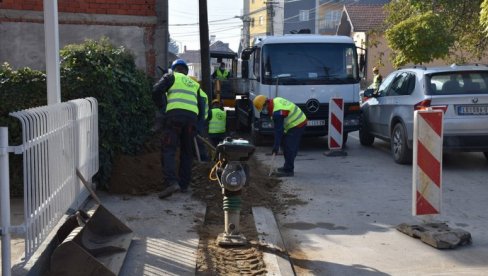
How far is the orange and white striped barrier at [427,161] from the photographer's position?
6.57 meters

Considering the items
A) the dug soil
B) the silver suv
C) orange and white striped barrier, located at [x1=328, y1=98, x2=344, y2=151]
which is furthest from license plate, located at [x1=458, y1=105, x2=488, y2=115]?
the dug soil

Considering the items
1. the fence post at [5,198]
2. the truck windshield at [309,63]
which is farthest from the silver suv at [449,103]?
the fence post at [5,198]

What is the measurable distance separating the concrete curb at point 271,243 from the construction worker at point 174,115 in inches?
46.5

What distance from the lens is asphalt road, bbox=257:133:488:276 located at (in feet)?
19.2

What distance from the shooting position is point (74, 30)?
12281mm

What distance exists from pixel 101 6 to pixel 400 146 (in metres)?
6.22

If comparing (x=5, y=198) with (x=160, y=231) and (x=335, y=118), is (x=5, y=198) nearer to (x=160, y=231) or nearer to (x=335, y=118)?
(x=160, y=231)

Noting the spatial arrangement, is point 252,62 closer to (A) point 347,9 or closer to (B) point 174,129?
(B) point 174,129

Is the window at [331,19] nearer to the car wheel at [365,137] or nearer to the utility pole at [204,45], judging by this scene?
the car wheel at [365,137]

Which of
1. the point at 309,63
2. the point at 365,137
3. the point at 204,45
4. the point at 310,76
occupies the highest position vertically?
the point at 204,45

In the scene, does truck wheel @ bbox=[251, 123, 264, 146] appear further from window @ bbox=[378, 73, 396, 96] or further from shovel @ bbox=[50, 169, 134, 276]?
shovel @ bbox=[50, 169, 134, 276]

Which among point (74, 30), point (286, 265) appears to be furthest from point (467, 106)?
point (74, 30)

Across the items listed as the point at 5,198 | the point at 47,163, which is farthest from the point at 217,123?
the point at 5,198

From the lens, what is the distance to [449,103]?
10.2 metres
